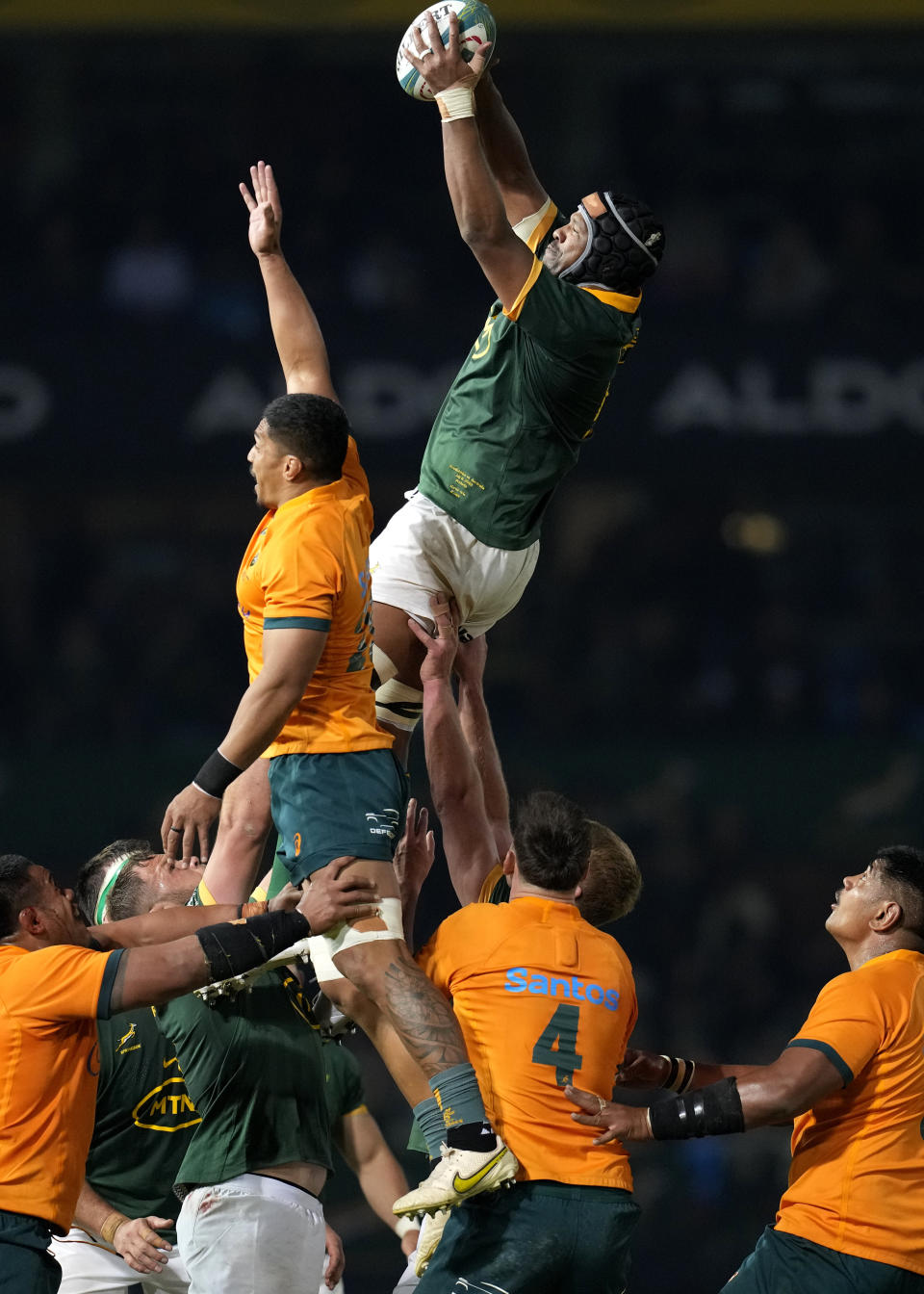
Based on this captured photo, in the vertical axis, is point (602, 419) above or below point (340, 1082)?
above

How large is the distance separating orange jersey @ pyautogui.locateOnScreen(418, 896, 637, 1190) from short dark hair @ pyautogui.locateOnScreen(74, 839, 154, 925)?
172 cm

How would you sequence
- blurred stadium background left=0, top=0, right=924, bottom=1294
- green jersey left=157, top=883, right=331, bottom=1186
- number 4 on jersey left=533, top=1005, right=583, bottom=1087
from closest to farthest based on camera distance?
number 4 on jersey left=533, top=1005, right=583, bottom=1087
green jersey left=157, top=883, right=331, bottom=1186
blurred stadium background left=0, top=0, right=924, bottom=1294

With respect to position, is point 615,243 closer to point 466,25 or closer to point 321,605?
point 466,25

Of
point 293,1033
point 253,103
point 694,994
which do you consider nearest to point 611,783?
point 694,994

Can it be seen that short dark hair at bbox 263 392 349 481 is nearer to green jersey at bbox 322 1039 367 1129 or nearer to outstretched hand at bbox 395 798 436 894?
outstretched hand at bbox 395 798 436 894

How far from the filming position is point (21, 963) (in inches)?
197

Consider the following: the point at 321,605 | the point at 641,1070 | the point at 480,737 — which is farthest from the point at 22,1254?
the point at 480,737

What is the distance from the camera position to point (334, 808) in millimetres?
5336

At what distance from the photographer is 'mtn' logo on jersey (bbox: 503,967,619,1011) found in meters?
5.08

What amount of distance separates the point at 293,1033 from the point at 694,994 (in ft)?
27.7

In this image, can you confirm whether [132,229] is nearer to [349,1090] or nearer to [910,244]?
[910,244]

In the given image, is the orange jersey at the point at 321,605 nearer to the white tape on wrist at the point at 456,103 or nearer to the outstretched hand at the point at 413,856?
the outstretched hand at the point at 413,856

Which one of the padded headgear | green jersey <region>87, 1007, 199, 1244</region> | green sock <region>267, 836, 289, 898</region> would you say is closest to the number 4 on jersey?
green sock <region>267, 836, 289, 898</region>

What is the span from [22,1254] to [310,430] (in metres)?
2.63
